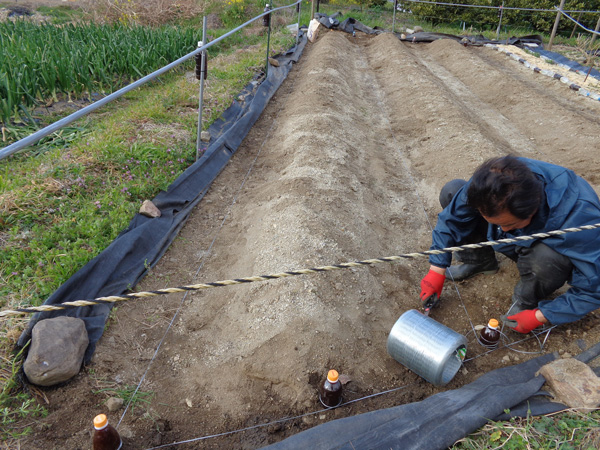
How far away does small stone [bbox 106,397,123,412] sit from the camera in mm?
2139

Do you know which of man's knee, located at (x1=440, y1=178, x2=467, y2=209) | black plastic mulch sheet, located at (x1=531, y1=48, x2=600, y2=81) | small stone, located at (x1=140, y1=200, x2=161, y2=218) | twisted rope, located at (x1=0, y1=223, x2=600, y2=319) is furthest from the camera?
black plastic mulch sheet, located at (x1=531, y1=48, x2=600, y2=81)

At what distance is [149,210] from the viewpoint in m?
3.44

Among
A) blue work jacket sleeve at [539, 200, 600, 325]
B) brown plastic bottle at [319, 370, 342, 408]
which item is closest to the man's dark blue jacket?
blue work jacket sleeve at [539, 200, 600, 325]

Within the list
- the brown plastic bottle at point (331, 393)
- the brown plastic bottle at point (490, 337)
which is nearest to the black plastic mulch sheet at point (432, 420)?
the brown plastic bottle at point (331, 393)

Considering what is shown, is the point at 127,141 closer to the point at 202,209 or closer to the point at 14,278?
the point at 202,209

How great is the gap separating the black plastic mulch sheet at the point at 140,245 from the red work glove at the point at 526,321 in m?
2.56

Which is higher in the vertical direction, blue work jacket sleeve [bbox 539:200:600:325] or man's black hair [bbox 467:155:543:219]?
man's black hair [bbox 467:155:543:219]

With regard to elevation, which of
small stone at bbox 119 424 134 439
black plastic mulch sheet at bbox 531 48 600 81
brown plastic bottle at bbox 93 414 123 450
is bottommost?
small stone at bbox 119 424 134 439

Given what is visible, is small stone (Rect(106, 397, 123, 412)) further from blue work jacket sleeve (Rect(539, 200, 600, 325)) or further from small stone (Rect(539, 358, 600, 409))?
blue work jacket sleeve (Rect(539, 200, 600, 325))

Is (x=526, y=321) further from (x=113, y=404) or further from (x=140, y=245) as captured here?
(x=140, y=245)

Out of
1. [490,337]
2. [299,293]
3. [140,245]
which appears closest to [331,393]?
[299,293]

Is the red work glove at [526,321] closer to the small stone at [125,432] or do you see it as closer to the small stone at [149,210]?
the small stone at [125,432]

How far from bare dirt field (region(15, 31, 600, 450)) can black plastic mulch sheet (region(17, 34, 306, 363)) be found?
4.4 inches

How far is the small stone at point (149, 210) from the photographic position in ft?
11.2
